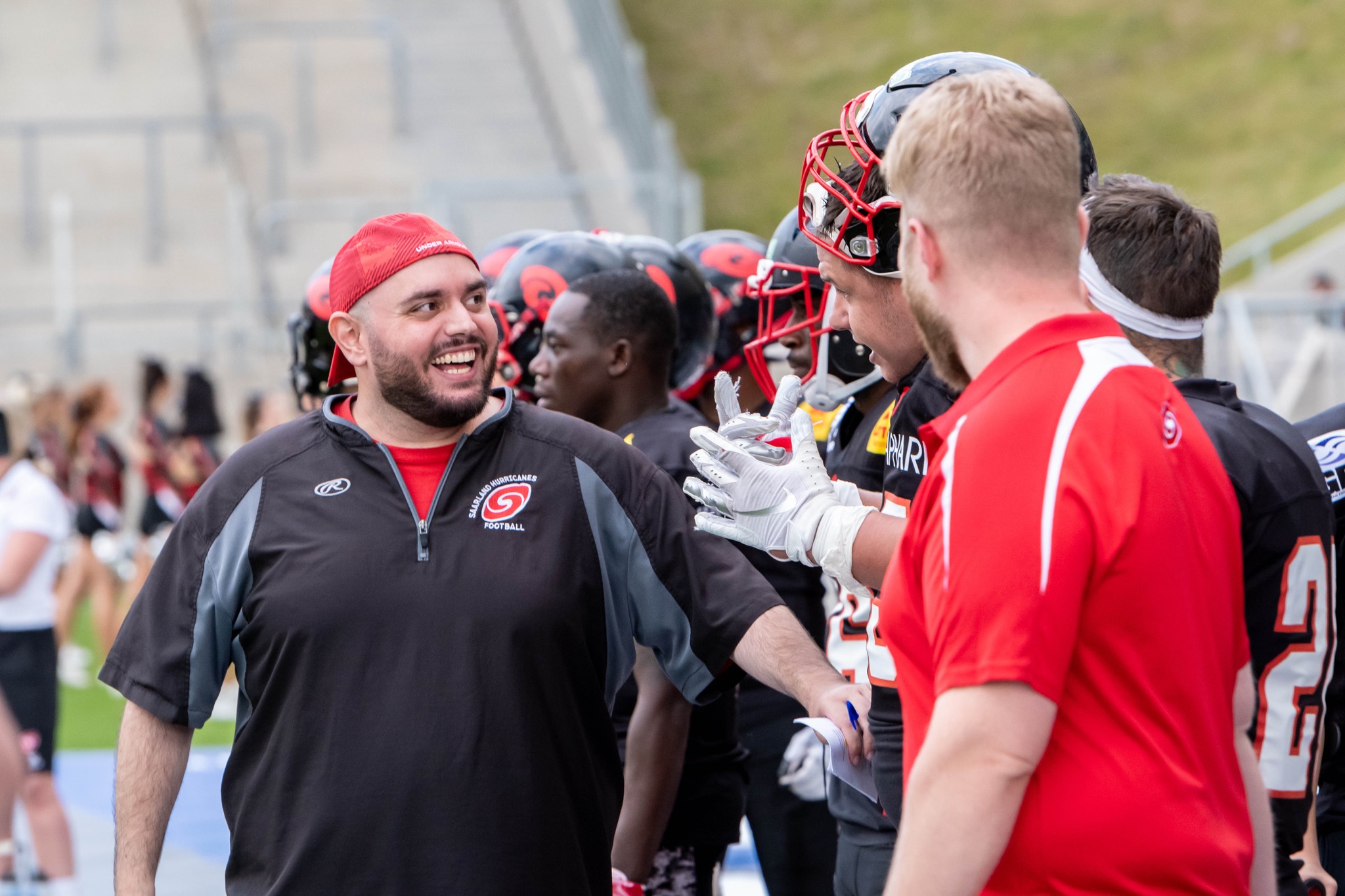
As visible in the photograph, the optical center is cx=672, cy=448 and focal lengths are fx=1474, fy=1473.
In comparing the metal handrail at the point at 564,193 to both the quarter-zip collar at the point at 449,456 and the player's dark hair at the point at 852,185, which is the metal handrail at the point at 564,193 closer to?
the quarter-zip collar at the point at 449,456

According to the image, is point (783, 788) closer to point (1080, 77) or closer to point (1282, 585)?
point (1282, 585)

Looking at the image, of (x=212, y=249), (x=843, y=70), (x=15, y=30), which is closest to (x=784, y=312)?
(x=212, y=249)

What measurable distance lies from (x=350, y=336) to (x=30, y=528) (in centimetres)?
411

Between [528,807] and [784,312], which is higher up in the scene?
[784,312]

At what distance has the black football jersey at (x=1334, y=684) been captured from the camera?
3086 millimetres

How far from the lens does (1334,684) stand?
10.2 feet

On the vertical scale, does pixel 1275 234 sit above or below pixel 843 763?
above

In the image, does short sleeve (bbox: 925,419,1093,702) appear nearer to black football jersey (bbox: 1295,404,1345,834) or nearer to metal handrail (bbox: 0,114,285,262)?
black football jersey (bbox: 1295,404,1345,834)

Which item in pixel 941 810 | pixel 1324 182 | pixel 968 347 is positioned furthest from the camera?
pixel 1324 182

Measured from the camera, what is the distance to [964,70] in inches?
107

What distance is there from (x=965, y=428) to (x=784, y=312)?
7.99 ft

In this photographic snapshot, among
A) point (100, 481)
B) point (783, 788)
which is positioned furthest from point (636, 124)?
point (783, 788)

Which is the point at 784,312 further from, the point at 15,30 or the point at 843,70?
the point at 843,70

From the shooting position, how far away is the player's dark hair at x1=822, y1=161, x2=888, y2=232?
2.64 m
